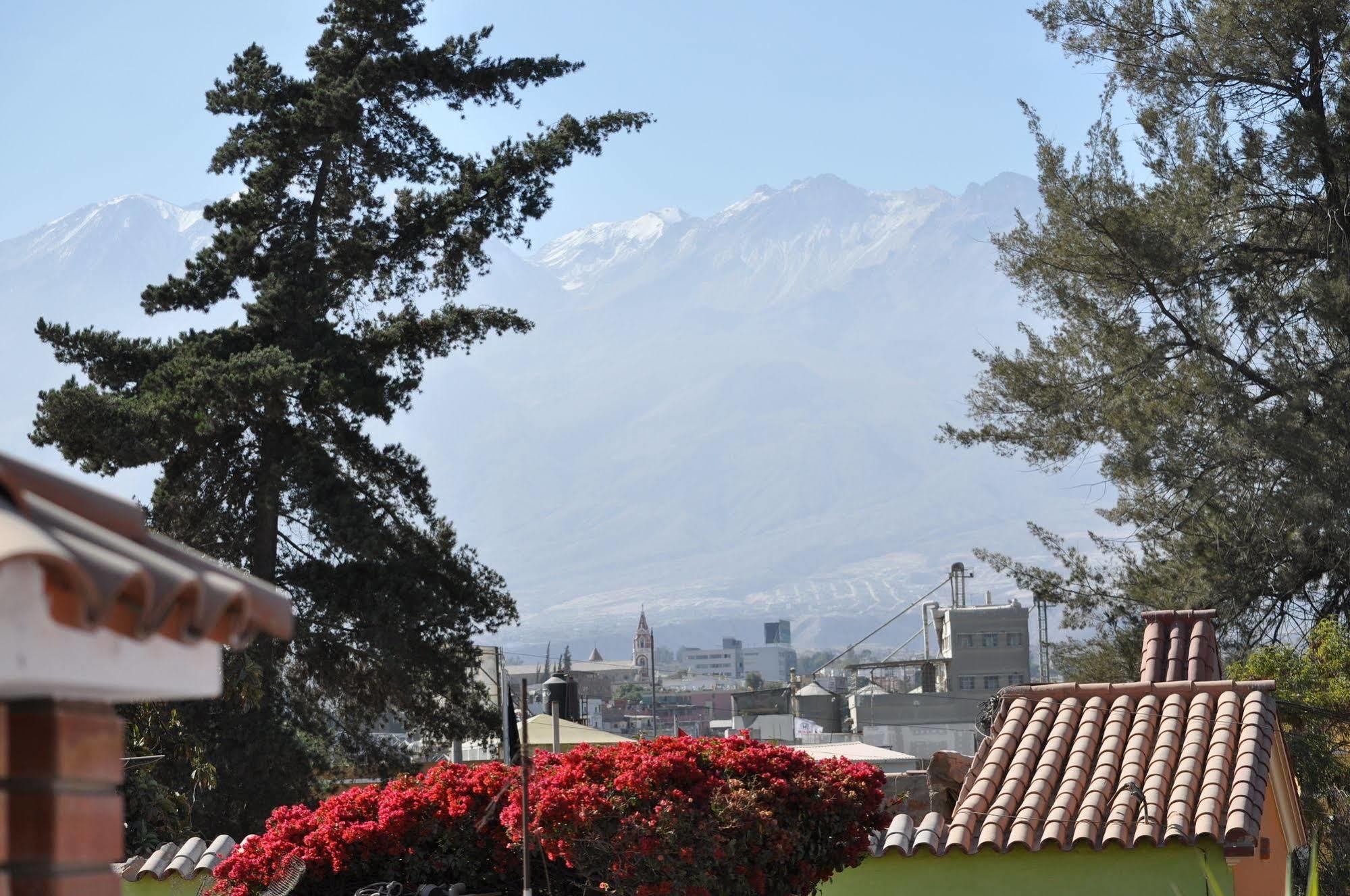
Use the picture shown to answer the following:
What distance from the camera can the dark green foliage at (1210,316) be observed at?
19703 mm

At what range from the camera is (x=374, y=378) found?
22391 millimetres

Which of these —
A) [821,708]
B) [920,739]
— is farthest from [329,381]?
[821,708]

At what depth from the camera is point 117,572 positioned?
1824 mm

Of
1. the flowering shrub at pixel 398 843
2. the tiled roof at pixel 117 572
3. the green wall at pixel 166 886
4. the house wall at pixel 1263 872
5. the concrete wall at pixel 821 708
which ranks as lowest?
the concrete wall at pixel 821 708

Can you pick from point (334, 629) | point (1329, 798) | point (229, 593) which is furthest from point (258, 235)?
point (229, 593)

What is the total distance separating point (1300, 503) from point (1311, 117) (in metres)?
5.28

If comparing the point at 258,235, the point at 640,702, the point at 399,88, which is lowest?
the point at 640,702

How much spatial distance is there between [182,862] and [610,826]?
136 inches

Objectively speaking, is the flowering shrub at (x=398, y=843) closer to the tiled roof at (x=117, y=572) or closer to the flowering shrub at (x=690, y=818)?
the flowering shrub at (x=690, y=818)

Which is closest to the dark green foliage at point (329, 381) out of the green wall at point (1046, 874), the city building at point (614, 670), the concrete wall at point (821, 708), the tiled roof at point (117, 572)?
the green wall at point (1046, 874)

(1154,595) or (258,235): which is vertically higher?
(258,235)

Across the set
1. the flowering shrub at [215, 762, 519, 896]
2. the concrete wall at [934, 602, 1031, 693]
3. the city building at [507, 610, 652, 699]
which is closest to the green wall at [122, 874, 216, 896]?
the flowering shrub at [215, 762, 519, 896]

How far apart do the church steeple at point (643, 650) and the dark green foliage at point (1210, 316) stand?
97.2 metres

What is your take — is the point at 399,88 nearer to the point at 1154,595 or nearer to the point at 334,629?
the point at 334,629
